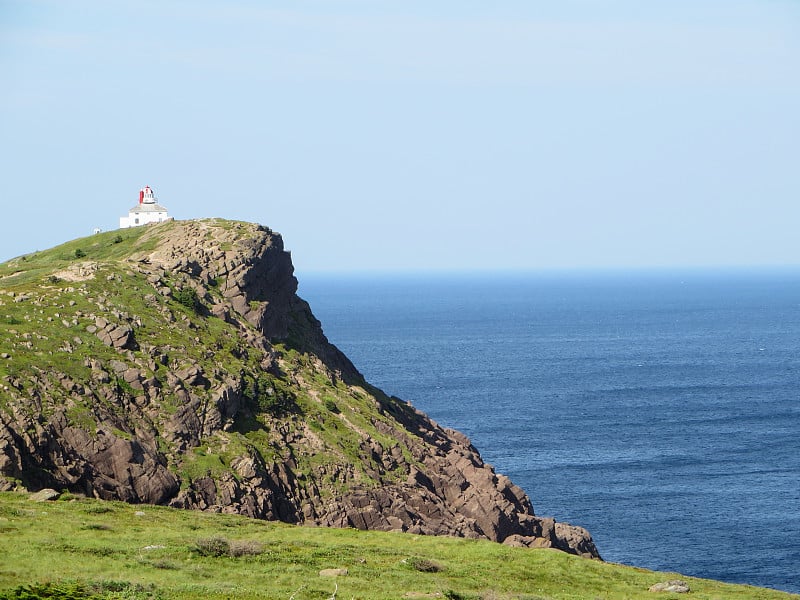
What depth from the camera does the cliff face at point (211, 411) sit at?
71.6 meters

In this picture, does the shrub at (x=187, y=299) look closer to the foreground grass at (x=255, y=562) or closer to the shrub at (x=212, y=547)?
the foreground grass at (x=255, y=562)

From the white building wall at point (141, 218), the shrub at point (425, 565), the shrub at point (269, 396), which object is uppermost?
the white building wall at point (141, 218)

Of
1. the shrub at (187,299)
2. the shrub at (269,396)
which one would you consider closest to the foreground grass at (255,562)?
the shrub at (269,396)

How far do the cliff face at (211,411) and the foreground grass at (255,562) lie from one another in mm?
6128

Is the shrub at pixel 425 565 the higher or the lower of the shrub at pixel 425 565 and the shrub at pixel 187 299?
the lower

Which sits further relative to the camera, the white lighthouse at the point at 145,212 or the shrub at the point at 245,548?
the white lighthouse at the point at 145,212

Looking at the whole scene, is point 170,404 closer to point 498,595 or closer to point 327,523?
point 327,523

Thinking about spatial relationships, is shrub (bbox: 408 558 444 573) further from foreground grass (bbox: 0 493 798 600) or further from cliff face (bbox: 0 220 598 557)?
cliff face (bbox: 0 220 598 557)

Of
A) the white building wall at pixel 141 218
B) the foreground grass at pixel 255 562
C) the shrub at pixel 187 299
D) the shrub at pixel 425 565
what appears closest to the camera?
the foreground grass at pixel 255 562

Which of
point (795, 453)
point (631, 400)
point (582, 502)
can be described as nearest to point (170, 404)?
point (582, 502)

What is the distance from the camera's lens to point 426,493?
85.8 meters

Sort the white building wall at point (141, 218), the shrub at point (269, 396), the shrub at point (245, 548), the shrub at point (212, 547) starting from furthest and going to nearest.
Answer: the white building wall at point (141, 218) → the shrub at point (269, 396) → the shrub at point (245, 548) → the shrub at point (212, 547)

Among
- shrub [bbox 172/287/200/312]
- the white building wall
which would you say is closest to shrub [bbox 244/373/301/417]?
shrub [bbox 172/287/200/312]

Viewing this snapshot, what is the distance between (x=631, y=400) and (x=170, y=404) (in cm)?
12365
